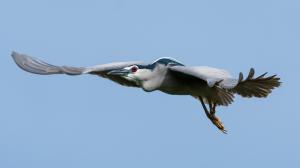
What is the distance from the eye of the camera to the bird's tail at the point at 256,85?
16.8m

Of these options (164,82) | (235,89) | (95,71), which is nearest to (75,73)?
(95,71)

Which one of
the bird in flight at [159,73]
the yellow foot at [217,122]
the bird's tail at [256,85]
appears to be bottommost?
the yellow foot at [217,122]

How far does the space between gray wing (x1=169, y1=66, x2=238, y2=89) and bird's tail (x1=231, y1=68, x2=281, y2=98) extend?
0.56ft

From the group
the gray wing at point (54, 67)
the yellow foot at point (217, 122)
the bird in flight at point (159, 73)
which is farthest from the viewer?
the yellow foot at point (217, 122)

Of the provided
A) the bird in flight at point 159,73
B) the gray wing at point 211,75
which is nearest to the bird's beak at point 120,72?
Result: the bird in flight at point 159,73

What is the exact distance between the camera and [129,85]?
64.2 ft

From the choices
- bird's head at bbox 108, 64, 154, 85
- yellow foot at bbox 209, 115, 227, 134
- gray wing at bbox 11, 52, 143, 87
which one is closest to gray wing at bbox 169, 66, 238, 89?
bird's head at bbox 108, 64, 154, 85

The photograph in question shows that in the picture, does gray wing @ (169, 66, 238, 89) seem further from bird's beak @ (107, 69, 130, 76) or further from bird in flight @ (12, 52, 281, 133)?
bird's beak @ (107, 69, 130, 76)

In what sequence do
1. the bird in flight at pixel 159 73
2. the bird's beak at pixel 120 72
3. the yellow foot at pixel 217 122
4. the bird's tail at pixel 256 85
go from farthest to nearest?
the yellow foot at pixel 217 122
the bird's beak at pixel 120 72
the bird in flight at pixel 159 73
the bird's tail at pixel 256 85

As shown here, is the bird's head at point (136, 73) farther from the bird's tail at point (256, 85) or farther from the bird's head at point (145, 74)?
the bird's tail at point (256, 85)

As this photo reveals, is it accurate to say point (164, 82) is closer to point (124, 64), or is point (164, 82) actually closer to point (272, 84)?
point (124, 64)

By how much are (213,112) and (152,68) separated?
1957mm

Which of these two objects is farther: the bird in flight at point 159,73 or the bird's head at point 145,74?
the bird's head at point 145,74

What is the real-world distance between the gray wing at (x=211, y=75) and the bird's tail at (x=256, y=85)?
0.56 ft
